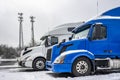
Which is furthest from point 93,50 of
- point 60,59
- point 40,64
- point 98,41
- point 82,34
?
point 40,64

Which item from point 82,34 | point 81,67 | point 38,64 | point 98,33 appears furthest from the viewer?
point 38,64

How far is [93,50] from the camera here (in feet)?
46.5

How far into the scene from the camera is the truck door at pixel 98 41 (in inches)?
554

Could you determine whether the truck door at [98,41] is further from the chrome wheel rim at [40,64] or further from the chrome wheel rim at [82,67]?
the chrome wheel rim at [40,64]

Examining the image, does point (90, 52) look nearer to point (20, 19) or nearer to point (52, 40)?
point (52, 40)

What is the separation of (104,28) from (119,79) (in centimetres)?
359

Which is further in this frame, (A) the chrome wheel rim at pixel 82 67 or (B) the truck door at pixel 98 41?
(B) the truck door at pixel 98 41

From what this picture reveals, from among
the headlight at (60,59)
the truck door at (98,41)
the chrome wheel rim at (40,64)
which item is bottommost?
the chrome wheel rim at (40,64)

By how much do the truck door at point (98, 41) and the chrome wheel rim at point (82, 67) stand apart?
0.74 meters

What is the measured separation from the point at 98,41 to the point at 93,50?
1.47ft

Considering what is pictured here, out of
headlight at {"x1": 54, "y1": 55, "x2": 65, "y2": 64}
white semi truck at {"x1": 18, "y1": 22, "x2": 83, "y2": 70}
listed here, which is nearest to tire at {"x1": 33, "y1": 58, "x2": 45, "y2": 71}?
white semi truck at {"x1": 18, "y1": 22, "x2": 83, "y2": 70}

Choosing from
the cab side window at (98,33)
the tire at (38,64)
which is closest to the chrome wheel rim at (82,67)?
the cab side window at (98,33)

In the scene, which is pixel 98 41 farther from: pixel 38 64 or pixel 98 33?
pixel 38 64

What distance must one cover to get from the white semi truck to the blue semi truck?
185 inches
